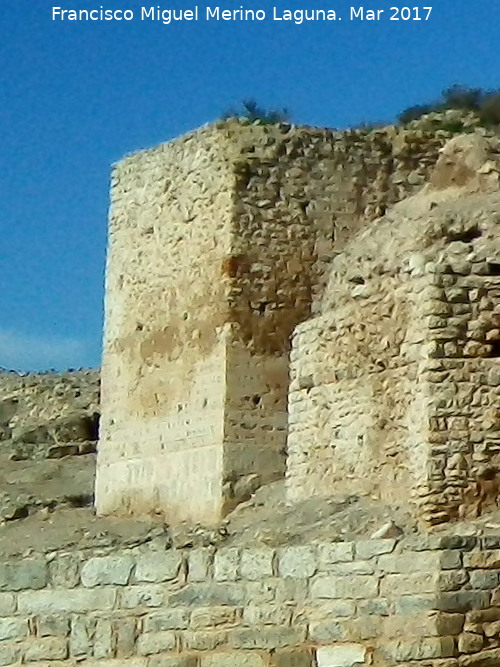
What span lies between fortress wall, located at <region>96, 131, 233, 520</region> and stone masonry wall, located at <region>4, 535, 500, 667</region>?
246 inches

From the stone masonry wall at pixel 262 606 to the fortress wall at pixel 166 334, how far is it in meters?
6.25

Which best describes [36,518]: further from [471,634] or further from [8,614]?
[471,634]

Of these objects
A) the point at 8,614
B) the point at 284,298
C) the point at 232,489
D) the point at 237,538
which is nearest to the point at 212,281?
the point at 284,298

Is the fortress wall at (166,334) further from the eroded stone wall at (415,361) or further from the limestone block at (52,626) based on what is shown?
the limestone block at (52,626)

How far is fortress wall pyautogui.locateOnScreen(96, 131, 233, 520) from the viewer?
15.0 metres

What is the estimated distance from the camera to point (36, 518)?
1731cm

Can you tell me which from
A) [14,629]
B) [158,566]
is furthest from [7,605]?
[158,566]

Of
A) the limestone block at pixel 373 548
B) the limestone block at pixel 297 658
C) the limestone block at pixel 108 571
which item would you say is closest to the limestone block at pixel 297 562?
the limestone block at pixel 373 548

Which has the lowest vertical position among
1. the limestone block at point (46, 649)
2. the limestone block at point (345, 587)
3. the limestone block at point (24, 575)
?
the limestone block at point (46, 649)

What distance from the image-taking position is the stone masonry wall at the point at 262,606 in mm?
7355

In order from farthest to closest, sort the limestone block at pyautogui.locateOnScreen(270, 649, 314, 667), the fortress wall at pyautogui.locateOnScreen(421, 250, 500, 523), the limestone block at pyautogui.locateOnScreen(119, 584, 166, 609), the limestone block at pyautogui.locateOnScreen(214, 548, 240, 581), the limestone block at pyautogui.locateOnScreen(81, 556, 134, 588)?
the fortress wall at pyautogui.locateOnScreen(421, 250, 500, 523) < the limestone block at pyautogui.locateOnScreen(81, 556, 134, 588) < the limestone block at pyautogui.locateOnScreen(119, 584, 166, 609) < the limestone block at pyautogui.locateOnScreen(214, 548, 240, 581) < the limestone block at pyautogui.locateOnScreen(270, 649, 314, 667)

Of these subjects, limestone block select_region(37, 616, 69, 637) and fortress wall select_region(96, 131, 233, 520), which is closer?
limestone block select_region(37, 616, 69, 637)

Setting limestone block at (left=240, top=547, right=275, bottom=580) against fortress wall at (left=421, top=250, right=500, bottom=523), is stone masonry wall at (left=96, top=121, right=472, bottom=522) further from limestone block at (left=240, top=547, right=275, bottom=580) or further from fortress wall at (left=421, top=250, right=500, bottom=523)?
limestone block at (left=240, top=547, right=275, bottom=580)

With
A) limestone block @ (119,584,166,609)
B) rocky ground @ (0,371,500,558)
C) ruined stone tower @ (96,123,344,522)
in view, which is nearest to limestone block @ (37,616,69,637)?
limestone block @ (119,584,166,609)
